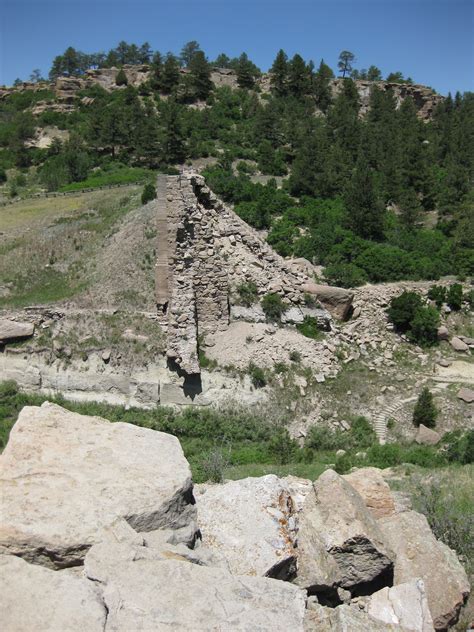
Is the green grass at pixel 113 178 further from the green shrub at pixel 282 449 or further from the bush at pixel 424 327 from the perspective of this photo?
the green shrub at pixel 282 449

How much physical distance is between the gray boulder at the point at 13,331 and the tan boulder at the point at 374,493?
1274 cm

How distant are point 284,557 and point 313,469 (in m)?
5.81

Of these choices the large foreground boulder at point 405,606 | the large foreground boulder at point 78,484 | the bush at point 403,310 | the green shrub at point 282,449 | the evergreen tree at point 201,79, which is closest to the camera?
the large foreground boulder at point 78,484

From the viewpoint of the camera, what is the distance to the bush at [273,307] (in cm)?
1723

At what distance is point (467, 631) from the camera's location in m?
6.43

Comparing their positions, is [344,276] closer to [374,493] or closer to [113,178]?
[374,493]

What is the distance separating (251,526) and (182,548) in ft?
4.24

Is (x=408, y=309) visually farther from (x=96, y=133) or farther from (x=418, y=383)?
(x=96, y=133)

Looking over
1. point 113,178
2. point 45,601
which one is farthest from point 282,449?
point 113,178

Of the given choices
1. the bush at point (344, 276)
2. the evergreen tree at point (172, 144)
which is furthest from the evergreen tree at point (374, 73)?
the bush at point (344, 276)

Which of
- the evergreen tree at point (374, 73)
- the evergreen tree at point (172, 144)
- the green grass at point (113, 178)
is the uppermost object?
the evergreen tree at point (374, 73)

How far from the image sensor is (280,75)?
236 ft

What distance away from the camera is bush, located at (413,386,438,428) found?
15.3 metres

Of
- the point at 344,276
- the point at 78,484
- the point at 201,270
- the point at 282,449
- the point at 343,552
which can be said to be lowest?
the point at 282,449
